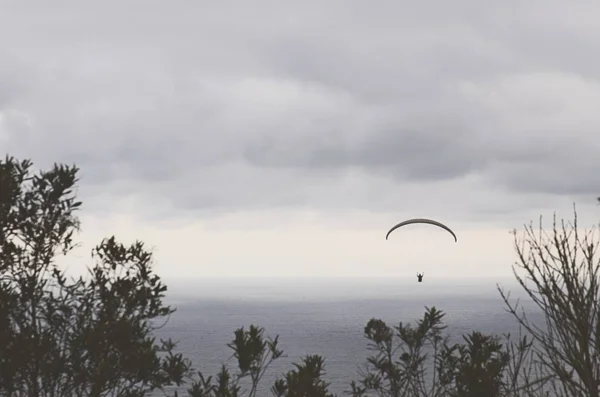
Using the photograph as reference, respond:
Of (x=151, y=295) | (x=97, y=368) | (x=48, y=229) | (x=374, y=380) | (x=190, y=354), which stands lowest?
(x=190, y=354)

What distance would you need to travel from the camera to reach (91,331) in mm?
11516

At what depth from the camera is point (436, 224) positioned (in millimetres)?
20594

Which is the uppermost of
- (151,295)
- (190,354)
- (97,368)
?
(151,295)

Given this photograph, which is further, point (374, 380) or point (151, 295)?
point (374, 380)

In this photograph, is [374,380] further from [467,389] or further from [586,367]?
[586,367]

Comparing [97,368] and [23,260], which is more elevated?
[23,260]

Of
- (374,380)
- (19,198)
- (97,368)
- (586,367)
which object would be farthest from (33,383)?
(374,380)

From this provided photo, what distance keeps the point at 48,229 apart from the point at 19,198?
78cm

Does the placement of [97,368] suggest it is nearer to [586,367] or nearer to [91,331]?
[91,331]

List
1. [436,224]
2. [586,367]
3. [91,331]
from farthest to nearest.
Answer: [436,224] → [91,331] → [586,367]

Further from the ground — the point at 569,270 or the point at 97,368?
the point at 569,270

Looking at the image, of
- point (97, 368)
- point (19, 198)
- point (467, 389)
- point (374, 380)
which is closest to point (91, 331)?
point (97, 368)

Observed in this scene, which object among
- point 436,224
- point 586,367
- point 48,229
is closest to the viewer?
point 586,367

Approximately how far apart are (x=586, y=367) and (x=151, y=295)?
817 cm
